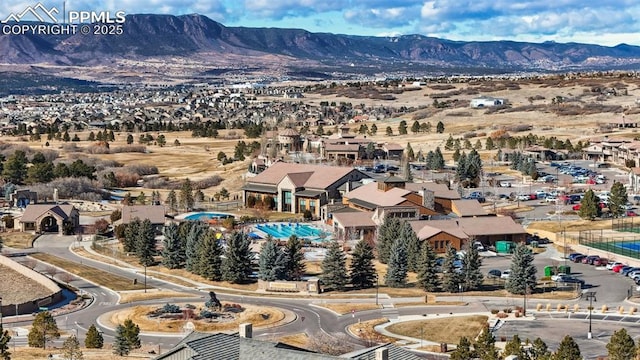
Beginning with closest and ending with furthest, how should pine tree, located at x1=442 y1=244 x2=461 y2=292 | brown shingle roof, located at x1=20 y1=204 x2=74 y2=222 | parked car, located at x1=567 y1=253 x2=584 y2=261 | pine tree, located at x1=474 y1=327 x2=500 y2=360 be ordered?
pine tree, located at x1=474 y1=327 x2=500 y2=360 → pine tree, located at x1=442 y1=244 x2=461 y2=292 → parked car, located at x1=567 y1=253 x2=584 y2=261 → brown shingle roof, located at x1=20 y1=204 x2=74 y2=222

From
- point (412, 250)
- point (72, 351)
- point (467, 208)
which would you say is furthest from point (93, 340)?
point (467, 208)

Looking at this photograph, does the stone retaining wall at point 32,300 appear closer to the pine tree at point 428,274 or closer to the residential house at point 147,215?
the residential house at point 147,215

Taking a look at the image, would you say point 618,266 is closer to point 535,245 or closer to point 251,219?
point 535,245

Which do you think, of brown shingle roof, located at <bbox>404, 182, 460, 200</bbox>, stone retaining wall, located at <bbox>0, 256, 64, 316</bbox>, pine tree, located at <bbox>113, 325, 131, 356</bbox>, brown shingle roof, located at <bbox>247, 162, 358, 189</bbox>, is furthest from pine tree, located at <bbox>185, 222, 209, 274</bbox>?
brown shingle roof, located at <bbox>247, 162, 358, 189</bbox>

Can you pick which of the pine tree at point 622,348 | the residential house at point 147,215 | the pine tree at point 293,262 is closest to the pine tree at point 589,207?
the pine tree at point 293,262

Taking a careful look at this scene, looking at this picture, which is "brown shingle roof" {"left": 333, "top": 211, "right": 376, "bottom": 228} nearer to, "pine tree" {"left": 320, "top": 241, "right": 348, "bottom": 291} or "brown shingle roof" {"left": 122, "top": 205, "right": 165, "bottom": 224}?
"brown shingle roof" {"left": 122, "top": 205, "right": 165, "bottom": 224}

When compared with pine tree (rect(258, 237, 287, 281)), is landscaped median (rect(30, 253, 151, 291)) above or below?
below
